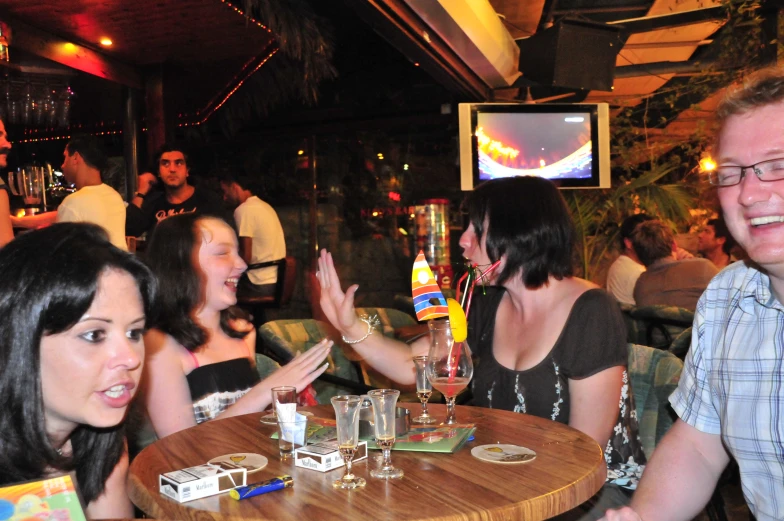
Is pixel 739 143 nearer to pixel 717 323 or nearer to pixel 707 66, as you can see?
pixel 717 323

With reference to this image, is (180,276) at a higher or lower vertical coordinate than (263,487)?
higher

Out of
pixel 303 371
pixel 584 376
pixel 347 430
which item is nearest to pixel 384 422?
pixel 347 430

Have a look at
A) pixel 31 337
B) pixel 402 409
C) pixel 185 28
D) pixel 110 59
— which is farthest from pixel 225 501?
pixel 110 59

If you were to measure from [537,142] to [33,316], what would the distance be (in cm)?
505

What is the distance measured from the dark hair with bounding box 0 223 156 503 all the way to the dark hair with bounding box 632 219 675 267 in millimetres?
4464

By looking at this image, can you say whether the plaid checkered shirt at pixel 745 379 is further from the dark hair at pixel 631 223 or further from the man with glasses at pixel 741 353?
the dark hair at pixel 631 223

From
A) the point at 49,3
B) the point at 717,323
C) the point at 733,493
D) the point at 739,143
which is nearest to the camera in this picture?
the point at 739,143

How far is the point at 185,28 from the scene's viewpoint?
5723 millimetres

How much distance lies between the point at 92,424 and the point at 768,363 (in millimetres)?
1378

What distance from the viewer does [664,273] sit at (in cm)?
524

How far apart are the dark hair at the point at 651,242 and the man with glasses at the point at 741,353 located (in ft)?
12.2

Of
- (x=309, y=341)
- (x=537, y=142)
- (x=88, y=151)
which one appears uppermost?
(x=537, y=142)

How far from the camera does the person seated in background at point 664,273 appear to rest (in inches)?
203

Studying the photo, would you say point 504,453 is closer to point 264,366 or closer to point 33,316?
point 33,316
